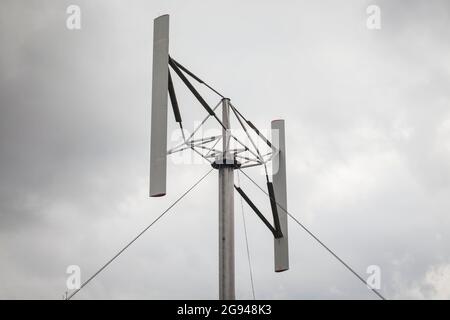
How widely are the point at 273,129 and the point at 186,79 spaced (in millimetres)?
6533

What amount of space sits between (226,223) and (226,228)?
7.3 inches

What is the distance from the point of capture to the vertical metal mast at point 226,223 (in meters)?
23.2

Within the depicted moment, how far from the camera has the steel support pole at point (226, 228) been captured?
23156 millimetres

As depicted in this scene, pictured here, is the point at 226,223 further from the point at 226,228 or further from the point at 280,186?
the point at 280,186

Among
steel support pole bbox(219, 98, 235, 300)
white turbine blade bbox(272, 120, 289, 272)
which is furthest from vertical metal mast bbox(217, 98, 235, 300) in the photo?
white turbine blade bbox(272, 120, 289, 272)

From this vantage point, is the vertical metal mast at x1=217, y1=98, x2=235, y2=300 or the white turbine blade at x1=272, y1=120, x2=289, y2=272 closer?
the vertical metal mast at x1=217, y1=98, x2=235, y2=300

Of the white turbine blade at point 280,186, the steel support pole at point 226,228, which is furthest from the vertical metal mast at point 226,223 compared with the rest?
the white turbine blade at point 280,186

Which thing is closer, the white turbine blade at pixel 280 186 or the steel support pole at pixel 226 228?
the steel support pole at pixel 226 228

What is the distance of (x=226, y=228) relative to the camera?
931 inches

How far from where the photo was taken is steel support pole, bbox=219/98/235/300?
2316 centimetres

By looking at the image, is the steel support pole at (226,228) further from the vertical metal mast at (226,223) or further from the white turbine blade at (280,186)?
the white turbine blade at (280,186)

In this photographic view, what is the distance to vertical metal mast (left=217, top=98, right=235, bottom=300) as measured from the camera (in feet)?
→ 76.0

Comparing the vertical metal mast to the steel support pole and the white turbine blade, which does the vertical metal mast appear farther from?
the white turbine blade
